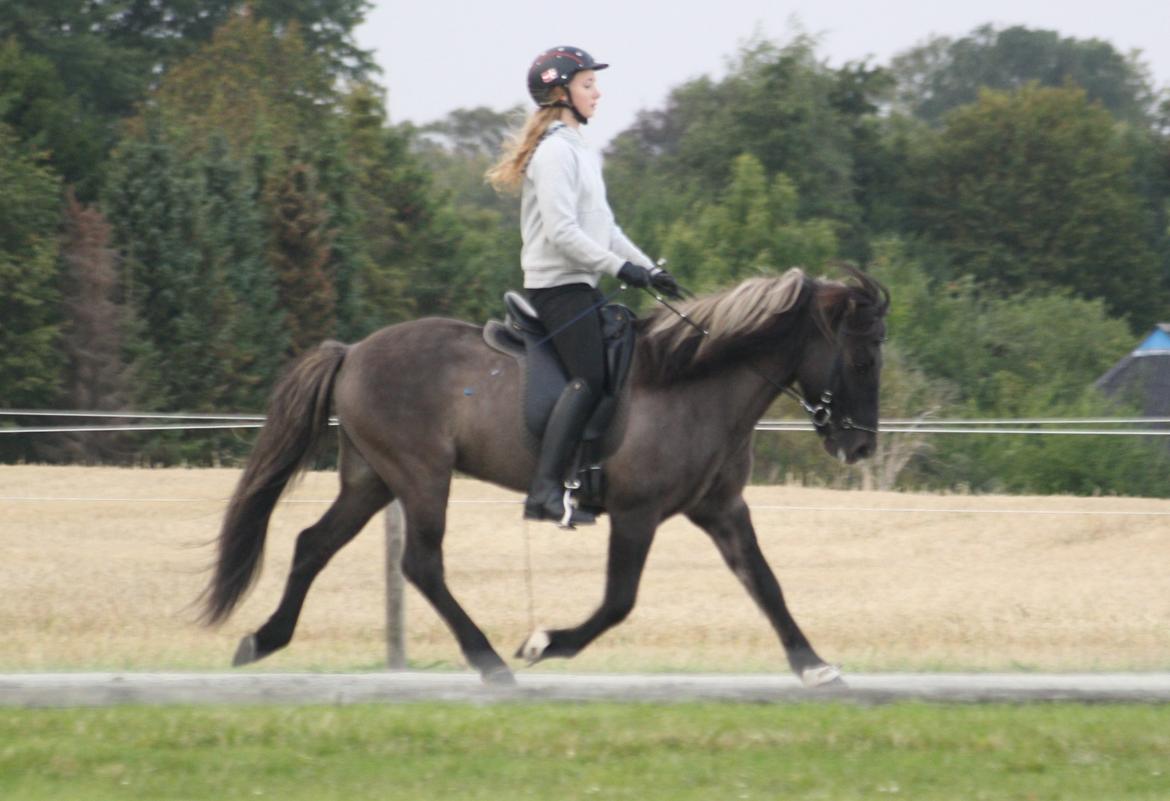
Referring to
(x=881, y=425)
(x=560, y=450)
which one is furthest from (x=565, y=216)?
(x=881, y=425)

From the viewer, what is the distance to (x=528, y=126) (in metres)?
8.13

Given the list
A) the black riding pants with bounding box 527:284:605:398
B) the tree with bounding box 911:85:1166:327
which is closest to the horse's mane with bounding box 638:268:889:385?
Result: the black riding pants with bounding box 527:284:605:398

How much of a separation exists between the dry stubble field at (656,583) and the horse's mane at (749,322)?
1.88 m

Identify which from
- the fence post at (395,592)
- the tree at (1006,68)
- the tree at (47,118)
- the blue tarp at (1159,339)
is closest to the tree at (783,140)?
the blue tarp at (1159,339)

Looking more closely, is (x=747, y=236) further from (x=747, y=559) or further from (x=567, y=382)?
(x=567, y=382)

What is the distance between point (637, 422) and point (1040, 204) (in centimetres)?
6325

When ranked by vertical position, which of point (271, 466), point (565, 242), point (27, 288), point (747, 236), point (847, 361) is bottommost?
point (27, 288)

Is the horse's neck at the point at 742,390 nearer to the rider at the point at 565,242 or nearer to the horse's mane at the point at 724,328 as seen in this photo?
the horse's mane at the point at 724,328

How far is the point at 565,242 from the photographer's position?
784 cm

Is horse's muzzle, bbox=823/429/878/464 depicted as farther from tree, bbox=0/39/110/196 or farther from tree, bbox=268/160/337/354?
tree, bbox=0/39/110/196

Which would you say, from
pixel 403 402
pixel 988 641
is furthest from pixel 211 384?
pixel 403 402

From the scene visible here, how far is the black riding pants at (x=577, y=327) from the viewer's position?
7883mm

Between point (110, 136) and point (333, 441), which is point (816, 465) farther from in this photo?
point (110, 136)

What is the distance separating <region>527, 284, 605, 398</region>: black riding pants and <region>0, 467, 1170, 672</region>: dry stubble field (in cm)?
194
